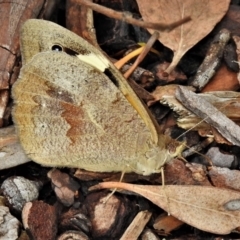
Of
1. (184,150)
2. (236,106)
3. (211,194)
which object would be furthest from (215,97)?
(211,194)

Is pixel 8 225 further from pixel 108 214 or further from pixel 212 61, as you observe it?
pixel 212 61

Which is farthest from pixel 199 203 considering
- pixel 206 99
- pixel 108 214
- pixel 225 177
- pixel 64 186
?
pixel 64 186

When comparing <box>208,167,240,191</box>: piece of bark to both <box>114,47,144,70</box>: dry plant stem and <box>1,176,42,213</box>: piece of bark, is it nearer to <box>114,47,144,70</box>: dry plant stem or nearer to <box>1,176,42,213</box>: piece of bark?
<box>114,47,144,70</box>: dry plant stem

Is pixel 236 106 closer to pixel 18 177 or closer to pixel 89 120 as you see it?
pixel 89 120

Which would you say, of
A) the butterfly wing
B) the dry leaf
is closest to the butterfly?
the butterfly wing

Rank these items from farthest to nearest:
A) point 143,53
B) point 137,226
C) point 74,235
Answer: point 143,53 → point 137,226 → point 74,235

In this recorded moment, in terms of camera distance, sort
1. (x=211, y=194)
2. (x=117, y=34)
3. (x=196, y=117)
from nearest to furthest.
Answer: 1. (x=211, y=194)
2. (x=196, y=117)
3. (x=117, y=34)

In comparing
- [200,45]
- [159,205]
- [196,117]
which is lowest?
[159,205]

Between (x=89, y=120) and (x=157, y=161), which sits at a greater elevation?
(x=89, y=120)
